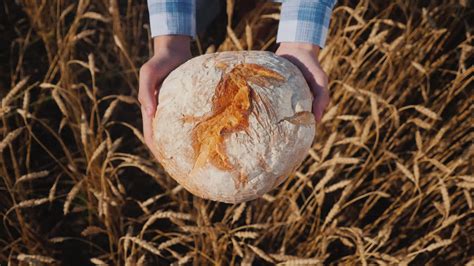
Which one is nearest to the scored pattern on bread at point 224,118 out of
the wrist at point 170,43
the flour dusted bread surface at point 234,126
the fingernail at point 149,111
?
the flour dusted bread surface at point 234,126

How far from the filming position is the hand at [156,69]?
43.2 inches

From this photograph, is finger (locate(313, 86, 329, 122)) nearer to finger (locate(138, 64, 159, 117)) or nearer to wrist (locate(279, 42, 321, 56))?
wrist (locate(279, 42, 321, 56))

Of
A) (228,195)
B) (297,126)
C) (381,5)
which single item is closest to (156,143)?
(228,195)

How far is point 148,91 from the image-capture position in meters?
1.10

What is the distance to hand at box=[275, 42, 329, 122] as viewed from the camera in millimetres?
1130

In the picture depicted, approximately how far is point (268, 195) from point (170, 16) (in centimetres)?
60

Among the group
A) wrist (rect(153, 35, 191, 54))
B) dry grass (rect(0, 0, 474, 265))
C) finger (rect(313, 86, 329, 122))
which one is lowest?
dry grass (rect(0, 0, 474, 265))

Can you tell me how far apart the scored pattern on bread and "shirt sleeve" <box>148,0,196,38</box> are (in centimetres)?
32

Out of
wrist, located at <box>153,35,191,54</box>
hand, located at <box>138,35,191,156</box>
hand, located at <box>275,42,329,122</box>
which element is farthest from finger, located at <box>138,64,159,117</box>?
hand, located at <box>275,42,329,122</box>

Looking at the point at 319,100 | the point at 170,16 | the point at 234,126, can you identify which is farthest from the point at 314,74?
the point at 170,16

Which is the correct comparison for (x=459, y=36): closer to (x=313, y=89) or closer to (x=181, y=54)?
(x=313, y=89)

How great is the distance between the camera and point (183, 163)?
0.98 metres

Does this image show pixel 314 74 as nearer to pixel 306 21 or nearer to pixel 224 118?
pixel 306 21

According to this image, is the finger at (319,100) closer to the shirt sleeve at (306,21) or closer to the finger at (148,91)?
the shirt sleeve at (306,21)
